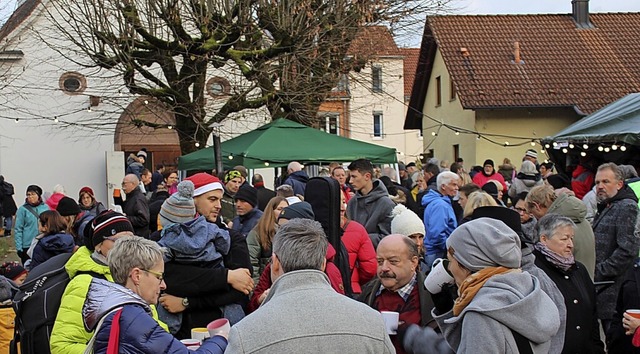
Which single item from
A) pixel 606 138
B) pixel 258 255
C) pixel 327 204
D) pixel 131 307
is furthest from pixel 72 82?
pixel 131 307

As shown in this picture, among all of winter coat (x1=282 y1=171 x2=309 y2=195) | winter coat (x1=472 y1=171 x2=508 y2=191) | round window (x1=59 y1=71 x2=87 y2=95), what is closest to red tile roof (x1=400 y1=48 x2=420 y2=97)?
round window (x1=59 y1=71 x2=87 y2=95)

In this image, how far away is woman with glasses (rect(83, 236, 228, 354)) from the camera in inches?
151

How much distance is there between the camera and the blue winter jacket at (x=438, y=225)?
340 inches

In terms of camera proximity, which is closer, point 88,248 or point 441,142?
point 88,248

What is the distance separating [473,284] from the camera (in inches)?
150

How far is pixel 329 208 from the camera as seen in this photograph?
5684mm

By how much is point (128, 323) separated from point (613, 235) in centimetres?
507

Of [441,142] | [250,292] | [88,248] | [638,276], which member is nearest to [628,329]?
[638,276]

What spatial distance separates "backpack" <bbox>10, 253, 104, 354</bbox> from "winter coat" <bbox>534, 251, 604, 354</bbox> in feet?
9.89

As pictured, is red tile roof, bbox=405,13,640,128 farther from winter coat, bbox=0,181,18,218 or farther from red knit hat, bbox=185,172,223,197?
red knit hat, bbox=185,172,223,197

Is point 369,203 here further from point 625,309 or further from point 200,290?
point 200,290

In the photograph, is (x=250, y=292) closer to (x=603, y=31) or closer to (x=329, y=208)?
(x=329, y=208)

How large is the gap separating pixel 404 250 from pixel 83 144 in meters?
28.2

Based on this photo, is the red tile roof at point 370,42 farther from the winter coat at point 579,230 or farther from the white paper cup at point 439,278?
the white paper cup at point 439,278
